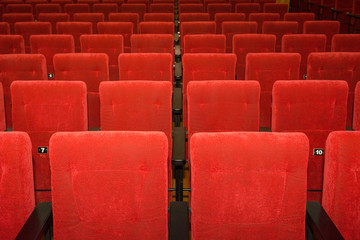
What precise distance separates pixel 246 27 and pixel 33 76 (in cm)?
230

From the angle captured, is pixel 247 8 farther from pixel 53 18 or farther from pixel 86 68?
pixel 86 68

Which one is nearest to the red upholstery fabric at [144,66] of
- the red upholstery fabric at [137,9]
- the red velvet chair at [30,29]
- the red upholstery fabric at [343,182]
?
the red upholstery fabric at [343,182]

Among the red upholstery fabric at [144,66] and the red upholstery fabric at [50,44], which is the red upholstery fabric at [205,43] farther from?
the red upholstery fabric at [50,44]

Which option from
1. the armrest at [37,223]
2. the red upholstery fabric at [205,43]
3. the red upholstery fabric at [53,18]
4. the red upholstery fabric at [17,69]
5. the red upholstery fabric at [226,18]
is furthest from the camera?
the red upholstery fabric at [53,18]

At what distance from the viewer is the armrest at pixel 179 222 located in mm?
1082

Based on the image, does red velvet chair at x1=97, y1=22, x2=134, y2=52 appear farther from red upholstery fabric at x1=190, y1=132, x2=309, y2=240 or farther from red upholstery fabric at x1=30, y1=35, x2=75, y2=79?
red upholstery fabric at x1=190, y1=132, x2=309, y2=240

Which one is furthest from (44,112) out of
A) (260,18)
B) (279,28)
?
(260,18)

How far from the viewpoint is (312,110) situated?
182 cm

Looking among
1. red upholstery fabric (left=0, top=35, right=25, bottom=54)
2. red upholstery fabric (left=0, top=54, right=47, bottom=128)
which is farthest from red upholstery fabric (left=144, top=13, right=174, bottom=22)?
red upholstery fabric (left=0, top=54, right=47, bottom=128)

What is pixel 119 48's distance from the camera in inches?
131

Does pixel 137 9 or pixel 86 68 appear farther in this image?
pixel 137 9

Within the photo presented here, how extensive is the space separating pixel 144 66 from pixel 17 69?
820 millimetres

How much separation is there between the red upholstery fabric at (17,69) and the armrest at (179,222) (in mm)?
1661

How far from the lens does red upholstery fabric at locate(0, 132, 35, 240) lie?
3.73ft
